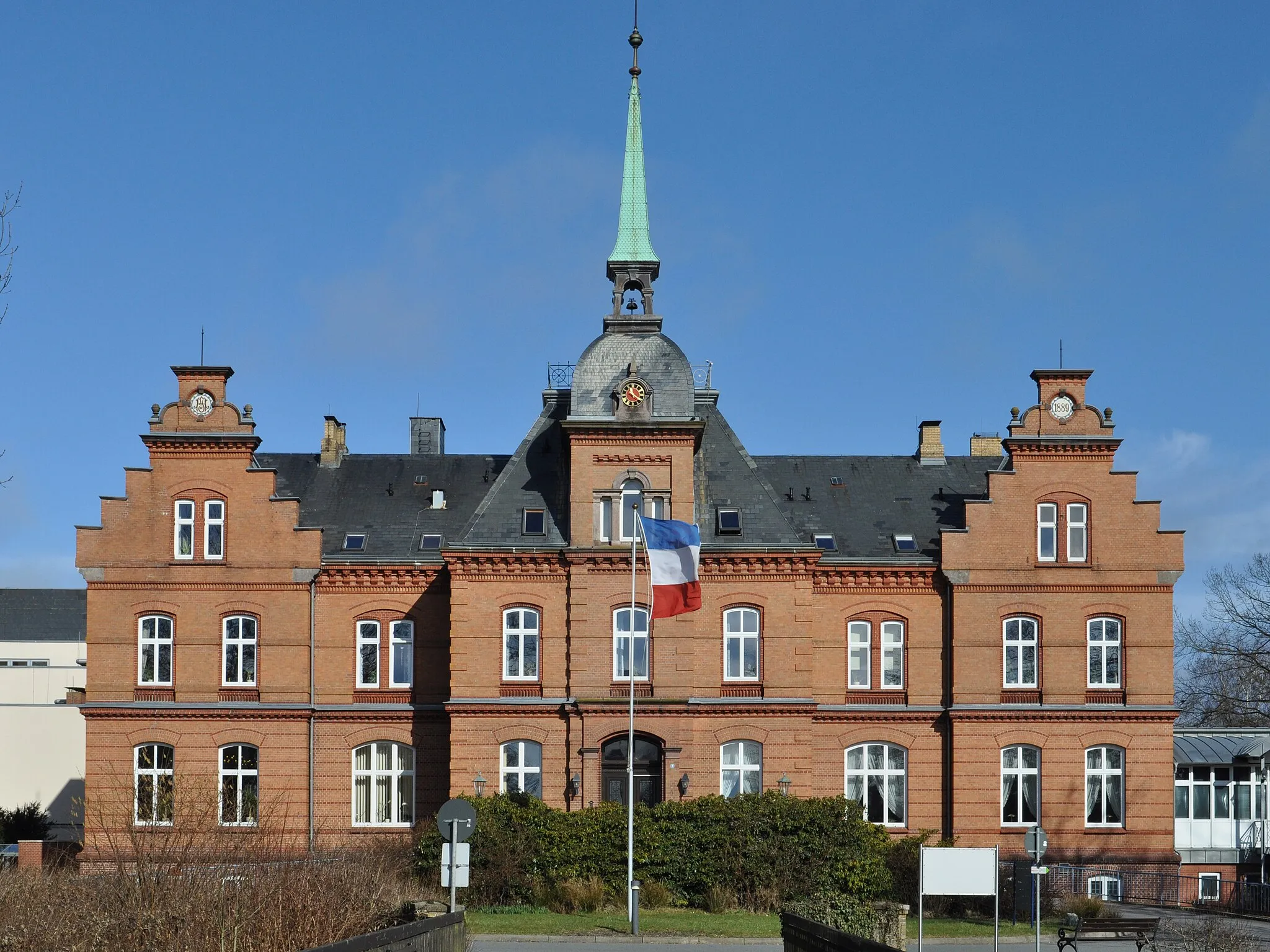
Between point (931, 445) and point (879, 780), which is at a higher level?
point (931, 445)

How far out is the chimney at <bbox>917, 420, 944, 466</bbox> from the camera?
45812mm

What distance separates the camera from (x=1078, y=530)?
41438 mm

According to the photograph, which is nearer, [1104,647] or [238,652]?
[1104,647]

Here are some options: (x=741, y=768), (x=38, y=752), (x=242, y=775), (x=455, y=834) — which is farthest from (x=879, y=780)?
(x=38, y=752)

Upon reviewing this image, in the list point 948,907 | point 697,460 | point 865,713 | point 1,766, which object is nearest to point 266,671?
point 697,460

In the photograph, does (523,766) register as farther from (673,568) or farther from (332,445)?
(332,445)

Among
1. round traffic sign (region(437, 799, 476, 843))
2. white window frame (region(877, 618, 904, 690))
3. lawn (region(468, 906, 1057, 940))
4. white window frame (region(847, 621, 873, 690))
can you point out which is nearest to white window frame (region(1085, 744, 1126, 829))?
white window frame (region(877, 618, 904, 690))

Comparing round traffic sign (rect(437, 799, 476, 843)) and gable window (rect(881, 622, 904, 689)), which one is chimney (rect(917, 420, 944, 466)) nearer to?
gable window (rect(881, 622, 904, 689))

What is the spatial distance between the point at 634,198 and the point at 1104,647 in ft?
54.8

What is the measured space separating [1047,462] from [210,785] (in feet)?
72.9

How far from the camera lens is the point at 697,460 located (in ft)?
137

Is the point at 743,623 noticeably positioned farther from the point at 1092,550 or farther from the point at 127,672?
the point at 127,672

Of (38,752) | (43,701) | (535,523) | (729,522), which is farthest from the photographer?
(43,701)

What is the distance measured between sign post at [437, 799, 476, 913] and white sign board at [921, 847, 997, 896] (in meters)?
6.77
